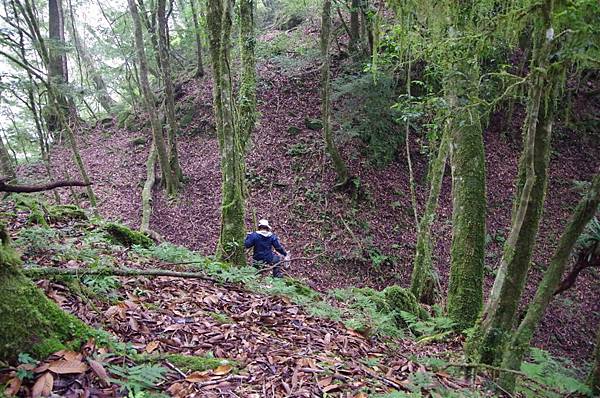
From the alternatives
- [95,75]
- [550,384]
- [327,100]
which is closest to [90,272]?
[550,384]

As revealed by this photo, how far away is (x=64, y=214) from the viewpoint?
18.8ft

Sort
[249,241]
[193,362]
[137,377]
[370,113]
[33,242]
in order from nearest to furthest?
[137,377]
[193,362]
[33,242]
[249,241]
[370,113]

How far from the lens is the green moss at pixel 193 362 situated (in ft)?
9.00

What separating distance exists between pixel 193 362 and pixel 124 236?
368 centimetres

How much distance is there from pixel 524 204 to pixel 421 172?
10742 mm

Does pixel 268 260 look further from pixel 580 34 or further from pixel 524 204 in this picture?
pixel 580 34

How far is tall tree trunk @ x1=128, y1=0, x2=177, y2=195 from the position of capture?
12.1 m

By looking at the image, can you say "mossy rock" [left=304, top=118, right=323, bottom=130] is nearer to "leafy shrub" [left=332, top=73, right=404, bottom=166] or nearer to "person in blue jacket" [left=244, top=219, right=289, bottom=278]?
"leafy shrub" [left=332, top=73, right=404, bottom=166]

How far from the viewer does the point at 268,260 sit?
7.41m

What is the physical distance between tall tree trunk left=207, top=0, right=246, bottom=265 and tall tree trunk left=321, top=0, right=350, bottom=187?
510 cm

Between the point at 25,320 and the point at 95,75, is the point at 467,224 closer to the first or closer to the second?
the point at 25,320

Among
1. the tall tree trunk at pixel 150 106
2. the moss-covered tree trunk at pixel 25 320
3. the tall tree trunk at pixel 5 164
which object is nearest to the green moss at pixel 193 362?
the moss-covered tree trunk at pixel 25 320

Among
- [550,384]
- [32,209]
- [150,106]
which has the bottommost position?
[550,384]

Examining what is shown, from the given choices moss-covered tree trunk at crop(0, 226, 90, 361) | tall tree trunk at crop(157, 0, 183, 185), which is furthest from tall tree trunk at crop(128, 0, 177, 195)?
moss-covered tree trunk at crop(0, 226, 90, 361)
